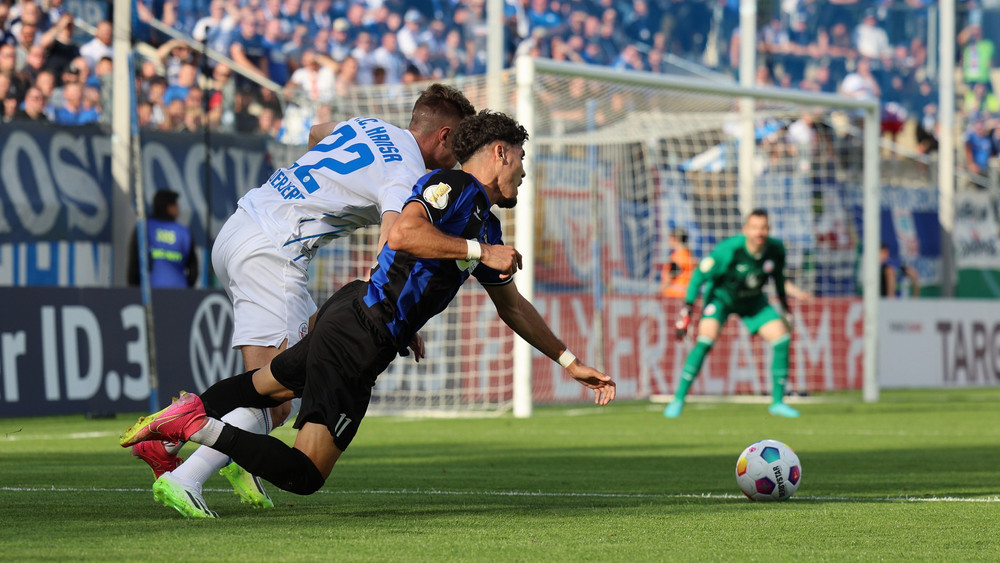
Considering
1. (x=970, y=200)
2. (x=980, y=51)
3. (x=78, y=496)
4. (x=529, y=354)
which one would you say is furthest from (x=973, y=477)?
(x=980, y=51)

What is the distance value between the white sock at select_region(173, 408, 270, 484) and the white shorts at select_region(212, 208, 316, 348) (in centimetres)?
34

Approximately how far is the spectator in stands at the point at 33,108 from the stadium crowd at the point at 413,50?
2 cm

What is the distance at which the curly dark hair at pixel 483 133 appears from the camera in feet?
18.7

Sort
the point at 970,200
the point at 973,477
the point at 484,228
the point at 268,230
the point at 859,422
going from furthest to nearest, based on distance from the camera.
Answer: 1. the point at 970,200
2. the point at 859,422
3. the point at 973,477
4. the point at 268,230
5. the point at 484,228

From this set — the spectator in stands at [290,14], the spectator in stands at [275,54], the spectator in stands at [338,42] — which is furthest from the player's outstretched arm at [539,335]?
the spectator in stands at [290,14]

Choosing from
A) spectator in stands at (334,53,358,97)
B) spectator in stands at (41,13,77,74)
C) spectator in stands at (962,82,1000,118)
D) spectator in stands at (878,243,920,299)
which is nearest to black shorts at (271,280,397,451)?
spectator in stands at (41,13,77,74)

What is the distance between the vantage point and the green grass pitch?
484cm

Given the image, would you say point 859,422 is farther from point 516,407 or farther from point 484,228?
point 484,228

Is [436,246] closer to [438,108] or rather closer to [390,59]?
[438,108]

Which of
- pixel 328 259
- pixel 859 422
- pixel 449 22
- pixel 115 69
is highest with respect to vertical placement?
pixel 449 22

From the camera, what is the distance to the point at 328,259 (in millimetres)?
16438

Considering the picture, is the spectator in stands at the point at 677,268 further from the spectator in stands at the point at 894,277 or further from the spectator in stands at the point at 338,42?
the spectator in stands at the point at 338,42

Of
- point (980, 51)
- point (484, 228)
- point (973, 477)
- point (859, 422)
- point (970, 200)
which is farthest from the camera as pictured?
point (980, 51)

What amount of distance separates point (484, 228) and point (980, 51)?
28.4 metres
